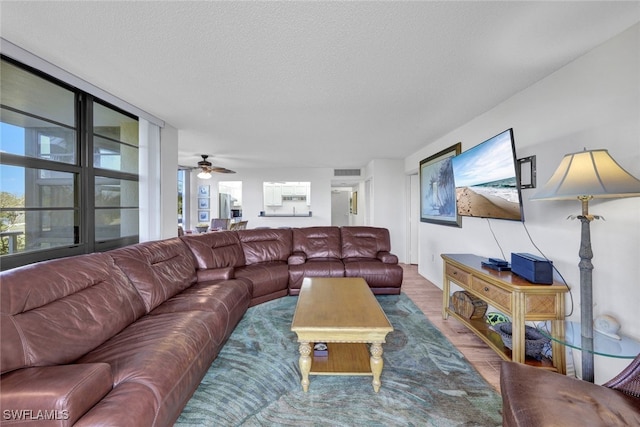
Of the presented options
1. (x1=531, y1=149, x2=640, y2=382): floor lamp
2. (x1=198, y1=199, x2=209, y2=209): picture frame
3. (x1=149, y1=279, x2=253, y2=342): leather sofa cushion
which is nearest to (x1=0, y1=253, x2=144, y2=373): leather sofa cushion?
(x1=149, y1=279, x2=253, y2=342): leather sofa cushion

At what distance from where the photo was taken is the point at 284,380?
5.72 feet

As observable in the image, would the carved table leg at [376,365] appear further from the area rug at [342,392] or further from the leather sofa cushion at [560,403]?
the leather sofa cushion at [560,403]

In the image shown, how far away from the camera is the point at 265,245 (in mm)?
3863

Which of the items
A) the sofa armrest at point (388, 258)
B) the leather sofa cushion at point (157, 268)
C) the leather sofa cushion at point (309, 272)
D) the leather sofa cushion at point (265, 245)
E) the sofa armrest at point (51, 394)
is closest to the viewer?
the sofa armrest at point (51, 394)

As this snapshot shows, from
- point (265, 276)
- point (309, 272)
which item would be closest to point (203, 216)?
point (265, 276)

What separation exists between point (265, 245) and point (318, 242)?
0.87m

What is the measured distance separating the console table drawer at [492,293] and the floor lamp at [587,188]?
1.36 feet

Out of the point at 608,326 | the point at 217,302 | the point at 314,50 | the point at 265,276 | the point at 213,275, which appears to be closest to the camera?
the point at 608,326

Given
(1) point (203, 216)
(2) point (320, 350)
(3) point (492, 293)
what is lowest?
(2) point (320, 350)

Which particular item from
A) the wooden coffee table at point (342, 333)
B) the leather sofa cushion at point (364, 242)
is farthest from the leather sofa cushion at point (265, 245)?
the wooden coffee table at point (342, 333)

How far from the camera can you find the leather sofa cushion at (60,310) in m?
1.14

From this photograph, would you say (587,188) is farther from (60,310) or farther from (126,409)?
(60,310)

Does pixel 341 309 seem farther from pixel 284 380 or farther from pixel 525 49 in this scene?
pixel 525 49

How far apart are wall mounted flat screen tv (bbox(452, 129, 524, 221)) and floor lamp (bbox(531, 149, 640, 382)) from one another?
1.86 feet
